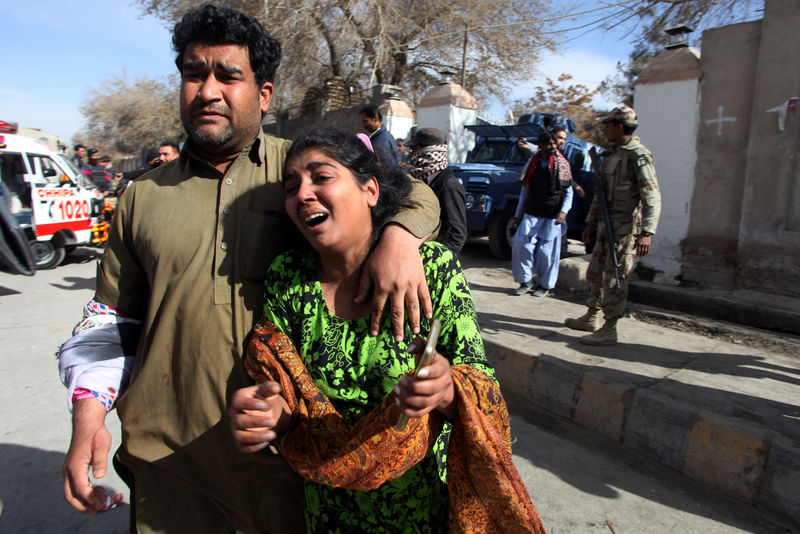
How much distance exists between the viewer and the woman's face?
115 cm

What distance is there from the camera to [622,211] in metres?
4.11

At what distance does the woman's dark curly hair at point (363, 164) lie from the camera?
1200 millimetres

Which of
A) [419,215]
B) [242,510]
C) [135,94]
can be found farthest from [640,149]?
[135,94]

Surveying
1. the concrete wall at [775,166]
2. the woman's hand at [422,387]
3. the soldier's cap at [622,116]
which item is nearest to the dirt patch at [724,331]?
the concrete wall at [775,166]

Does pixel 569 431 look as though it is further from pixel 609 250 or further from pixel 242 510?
pixel 242 510

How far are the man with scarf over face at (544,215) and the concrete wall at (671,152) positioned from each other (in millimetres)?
1264

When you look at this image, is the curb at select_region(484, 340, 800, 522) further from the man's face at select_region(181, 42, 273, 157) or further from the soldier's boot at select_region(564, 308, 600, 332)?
the man's face at select_region(181, 42, 273, 157)

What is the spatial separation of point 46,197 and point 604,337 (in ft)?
27.6

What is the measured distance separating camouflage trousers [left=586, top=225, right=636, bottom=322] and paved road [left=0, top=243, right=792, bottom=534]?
1.10 metres

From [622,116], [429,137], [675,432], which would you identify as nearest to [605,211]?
[622,116]

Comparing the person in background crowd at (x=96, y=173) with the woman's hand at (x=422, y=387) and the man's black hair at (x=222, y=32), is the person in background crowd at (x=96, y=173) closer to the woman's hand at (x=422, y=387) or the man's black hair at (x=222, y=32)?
the man's black hair at (x=222, y=32)

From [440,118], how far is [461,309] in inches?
459

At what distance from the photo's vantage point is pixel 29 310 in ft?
19.0

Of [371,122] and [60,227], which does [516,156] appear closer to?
[371,122]
